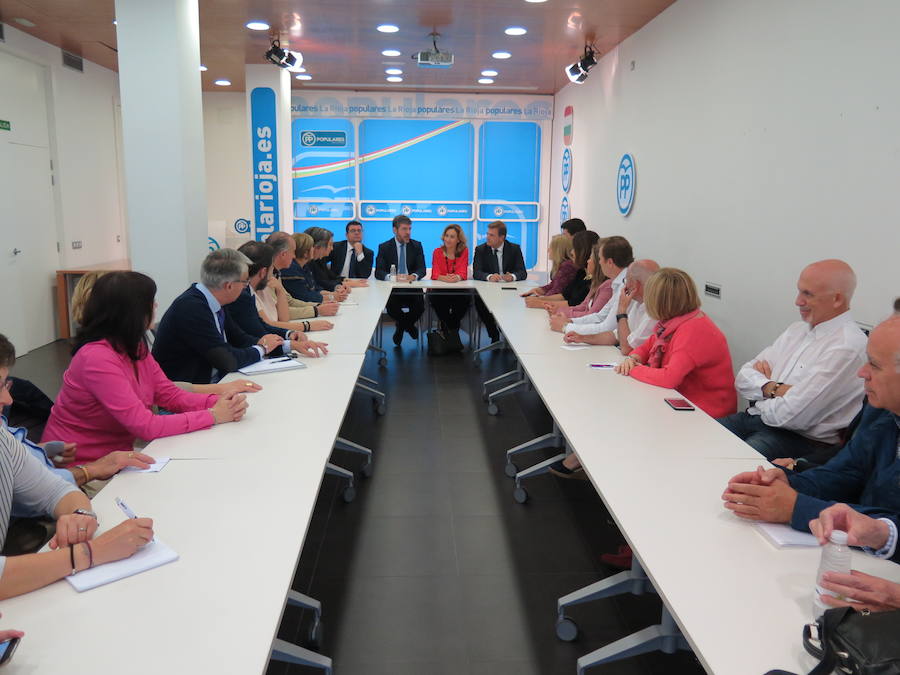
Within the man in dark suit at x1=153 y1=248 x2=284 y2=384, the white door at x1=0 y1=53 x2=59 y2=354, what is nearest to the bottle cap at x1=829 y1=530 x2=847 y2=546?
the man in dark suit at x1=153 y1=248 x2=284 y2=384

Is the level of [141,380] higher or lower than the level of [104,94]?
lower

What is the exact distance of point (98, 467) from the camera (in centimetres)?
243

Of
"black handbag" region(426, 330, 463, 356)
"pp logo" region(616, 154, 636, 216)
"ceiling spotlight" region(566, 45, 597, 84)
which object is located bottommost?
"black handbag" region(426, 330, 463, 356)

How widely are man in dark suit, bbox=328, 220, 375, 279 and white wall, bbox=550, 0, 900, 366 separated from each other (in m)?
3.00

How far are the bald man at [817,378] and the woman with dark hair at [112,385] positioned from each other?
2.37 meters

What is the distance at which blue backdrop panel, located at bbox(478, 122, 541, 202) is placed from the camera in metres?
11.2

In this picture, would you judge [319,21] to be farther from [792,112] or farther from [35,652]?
[35,652]

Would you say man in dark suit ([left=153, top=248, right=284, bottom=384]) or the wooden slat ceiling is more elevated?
the wooden slat ceiling

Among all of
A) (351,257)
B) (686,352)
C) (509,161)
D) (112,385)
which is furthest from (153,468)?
(509,161)

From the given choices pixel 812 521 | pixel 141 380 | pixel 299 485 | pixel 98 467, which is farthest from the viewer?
pixel 141 380

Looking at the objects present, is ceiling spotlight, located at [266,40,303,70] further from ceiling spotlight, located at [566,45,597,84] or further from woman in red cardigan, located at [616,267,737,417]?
woman in red cardigan, located at [616,267,737,417]

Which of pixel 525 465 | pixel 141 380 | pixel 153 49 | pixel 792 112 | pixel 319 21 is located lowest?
pixel 525 465

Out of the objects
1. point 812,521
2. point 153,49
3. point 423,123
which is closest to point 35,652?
point 812,521

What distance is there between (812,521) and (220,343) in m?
2.76
